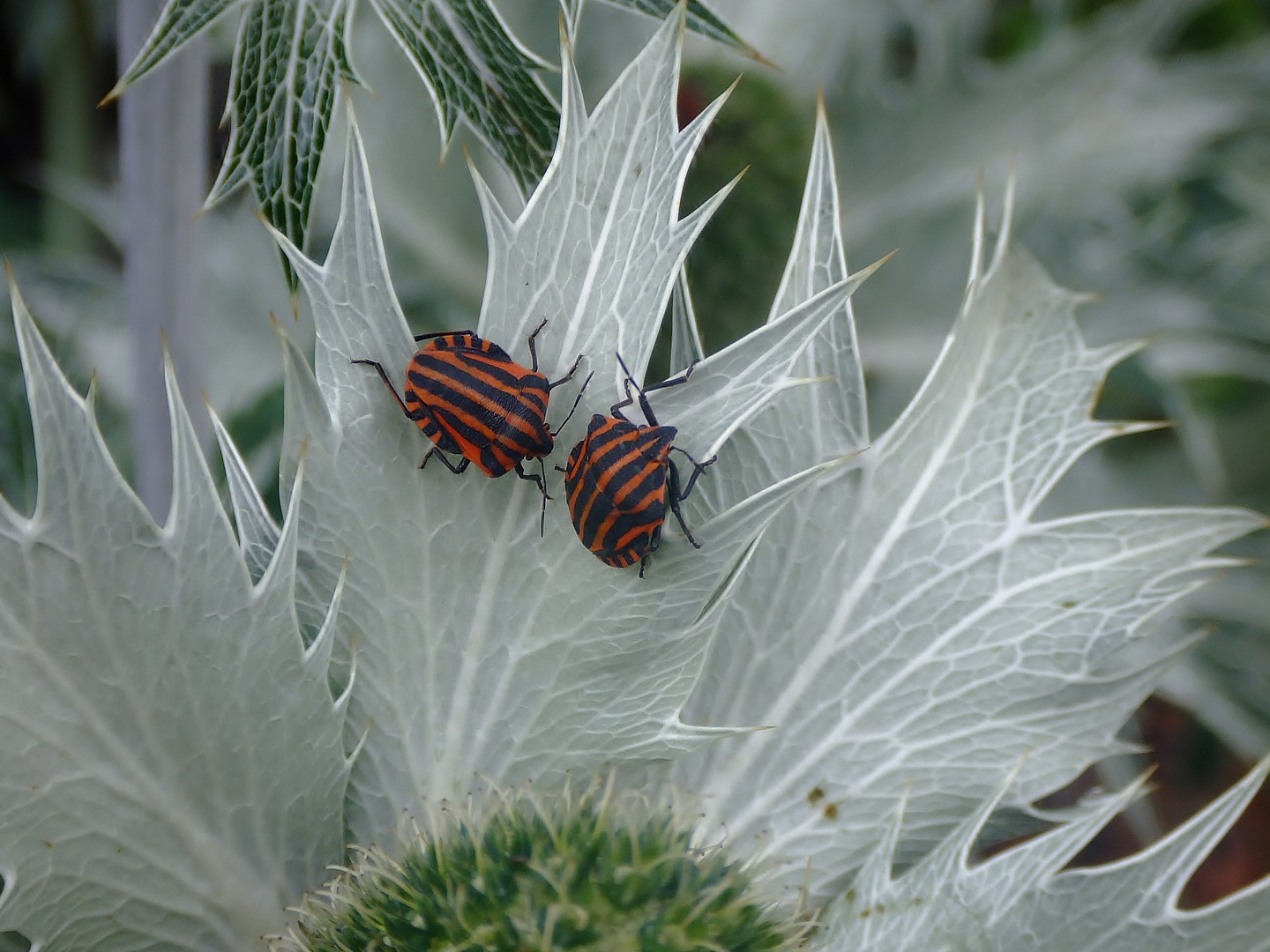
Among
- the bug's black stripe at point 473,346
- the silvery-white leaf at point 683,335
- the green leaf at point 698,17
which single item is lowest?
the bug's black stripe at point 473,346

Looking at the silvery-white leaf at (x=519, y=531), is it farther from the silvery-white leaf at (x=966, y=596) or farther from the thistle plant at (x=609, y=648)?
the silvery-white leaf at (x=966, y=596)

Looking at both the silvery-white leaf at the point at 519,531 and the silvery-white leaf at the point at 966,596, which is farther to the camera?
the silvery-white leaf at the point at 966,596

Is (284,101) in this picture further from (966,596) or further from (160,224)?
(966,596)

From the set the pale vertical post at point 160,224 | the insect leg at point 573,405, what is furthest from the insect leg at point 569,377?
the pale vertical post at point 160,224

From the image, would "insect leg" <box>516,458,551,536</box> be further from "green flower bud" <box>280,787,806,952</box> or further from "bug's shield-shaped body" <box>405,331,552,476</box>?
"green flower bud" <box>280,787,806,952</box>

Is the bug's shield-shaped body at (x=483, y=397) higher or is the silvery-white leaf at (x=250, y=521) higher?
the bug's shield-shaped body at (x=483, y=397)

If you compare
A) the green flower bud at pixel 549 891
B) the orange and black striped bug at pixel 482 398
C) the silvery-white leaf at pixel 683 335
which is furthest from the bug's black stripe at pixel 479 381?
the green flower bud at pixel 549 891

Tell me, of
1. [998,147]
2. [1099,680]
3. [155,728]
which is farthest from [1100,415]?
[155,728]
